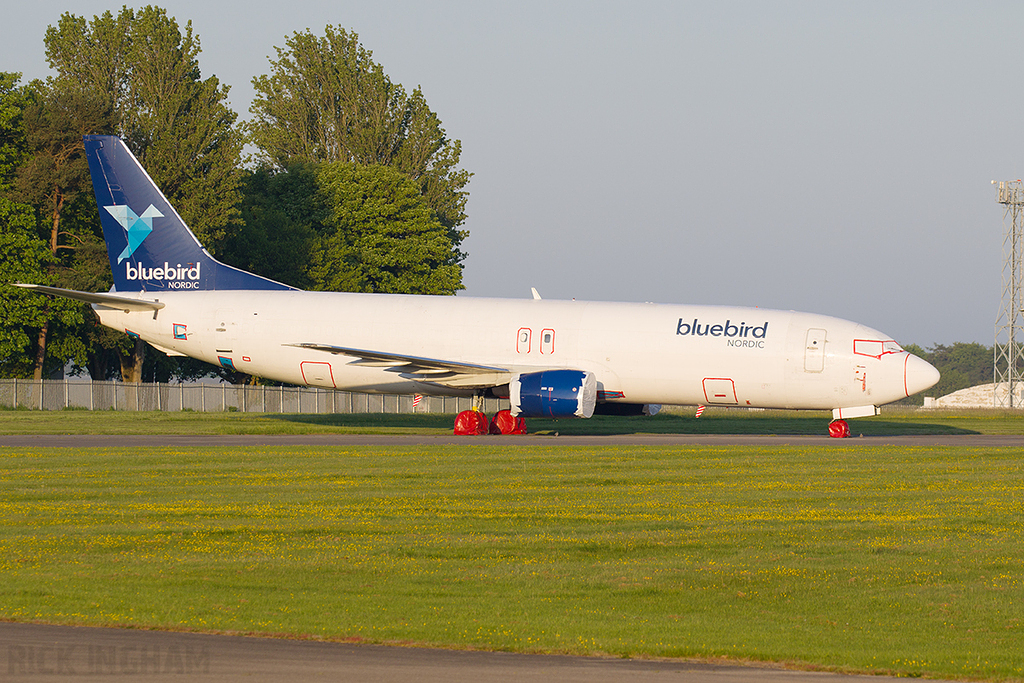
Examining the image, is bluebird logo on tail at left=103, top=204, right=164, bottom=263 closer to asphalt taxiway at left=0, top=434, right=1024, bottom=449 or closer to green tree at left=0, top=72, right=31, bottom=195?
asphalt taxiway at left=0, top=434, right=1024, bottom=449

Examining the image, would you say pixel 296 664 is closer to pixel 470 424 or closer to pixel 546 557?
pixel 546 557

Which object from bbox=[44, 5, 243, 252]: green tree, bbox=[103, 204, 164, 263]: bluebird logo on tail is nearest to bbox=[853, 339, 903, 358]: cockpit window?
bbox=[103, 204, 164, 263]: bluebird logo on tail

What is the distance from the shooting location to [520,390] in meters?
35.4

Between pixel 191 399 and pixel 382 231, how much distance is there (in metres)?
21.6

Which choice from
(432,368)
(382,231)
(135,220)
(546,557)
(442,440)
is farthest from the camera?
(382,231)

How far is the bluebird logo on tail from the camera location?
135 ft

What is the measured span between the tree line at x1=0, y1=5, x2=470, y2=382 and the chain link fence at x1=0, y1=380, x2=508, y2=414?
4259 millimetres

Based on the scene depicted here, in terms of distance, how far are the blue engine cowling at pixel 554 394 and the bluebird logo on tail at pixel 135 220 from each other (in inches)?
574

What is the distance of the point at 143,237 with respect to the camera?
41.2 m

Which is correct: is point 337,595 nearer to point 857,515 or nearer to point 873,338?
point 857,515

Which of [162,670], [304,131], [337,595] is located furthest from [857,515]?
[304,131]

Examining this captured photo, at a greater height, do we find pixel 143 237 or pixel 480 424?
pixel 143 237

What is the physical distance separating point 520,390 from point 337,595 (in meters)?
23.2

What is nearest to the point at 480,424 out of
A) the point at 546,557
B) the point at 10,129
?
the point at 546,557
